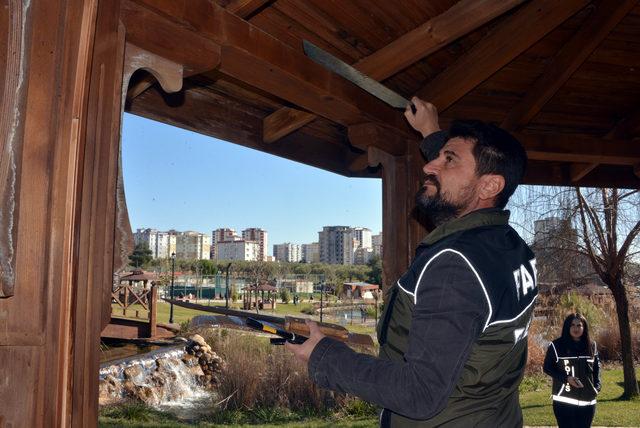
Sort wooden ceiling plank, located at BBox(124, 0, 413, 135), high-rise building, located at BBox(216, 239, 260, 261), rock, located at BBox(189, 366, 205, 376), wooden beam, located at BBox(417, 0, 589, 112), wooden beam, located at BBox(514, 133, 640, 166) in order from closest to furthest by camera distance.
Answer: wooden ceiling plank, located at BBox(124, 0, 413, 135)
wooden beam, located at BBox(417, 0, 589, 112)
wooden beam, located at BBox(514, 133, 640, 166)
rock, located at BBox(189, 366, 205, 376)
high-rise building, located at BBox(216, 239, 260, 261)

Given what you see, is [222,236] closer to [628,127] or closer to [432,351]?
[628,127]

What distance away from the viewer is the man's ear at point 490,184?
5.41ft

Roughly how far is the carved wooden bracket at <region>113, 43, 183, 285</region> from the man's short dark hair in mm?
965

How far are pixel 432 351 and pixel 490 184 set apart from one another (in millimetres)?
594

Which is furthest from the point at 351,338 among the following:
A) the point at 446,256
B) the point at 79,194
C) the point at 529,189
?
the point at 529,189

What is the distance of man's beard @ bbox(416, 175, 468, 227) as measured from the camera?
167 cm

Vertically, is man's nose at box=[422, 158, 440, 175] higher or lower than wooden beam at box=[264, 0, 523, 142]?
lower

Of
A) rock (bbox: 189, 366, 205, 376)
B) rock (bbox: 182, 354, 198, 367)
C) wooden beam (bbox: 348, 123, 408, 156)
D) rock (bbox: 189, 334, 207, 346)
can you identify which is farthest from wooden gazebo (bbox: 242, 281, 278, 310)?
wooden beam (bbox: 348, 123, 408, 156)

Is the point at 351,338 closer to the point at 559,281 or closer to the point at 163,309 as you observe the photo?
the point at 559,281

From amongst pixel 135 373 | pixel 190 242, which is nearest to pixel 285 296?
pixel 135 373

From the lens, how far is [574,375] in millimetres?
5855

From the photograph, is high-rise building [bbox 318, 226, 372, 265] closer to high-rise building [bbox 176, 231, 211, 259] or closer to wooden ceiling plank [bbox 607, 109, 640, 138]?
high-rise building [bbox 176, 231, 211, 259]

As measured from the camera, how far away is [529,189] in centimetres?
1173

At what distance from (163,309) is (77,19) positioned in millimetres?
25422
